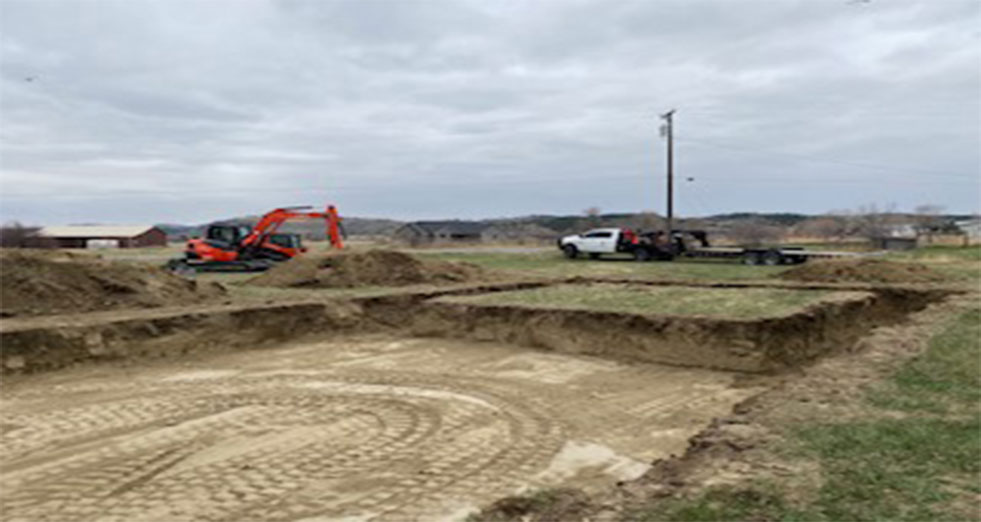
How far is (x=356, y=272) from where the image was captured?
1953 centimetres

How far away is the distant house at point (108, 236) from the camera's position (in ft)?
230

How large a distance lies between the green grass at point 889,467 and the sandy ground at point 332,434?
1.54 meters

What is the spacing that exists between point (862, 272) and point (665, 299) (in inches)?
344

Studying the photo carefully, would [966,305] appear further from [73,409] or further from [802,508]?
[73,409]

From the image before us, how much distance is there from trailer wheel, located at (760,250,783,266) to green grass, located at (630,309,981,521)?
66.2 ft

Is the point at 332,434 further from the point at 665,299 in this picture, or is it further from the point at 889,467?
the point at 665,299

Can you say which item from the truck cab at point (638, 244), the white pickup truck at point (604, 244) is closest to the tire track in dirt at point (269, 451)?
the truck cab at point (638, 244)

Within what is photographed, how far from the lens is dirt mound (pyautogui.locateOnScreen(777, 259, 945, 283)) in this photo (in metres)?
18.8

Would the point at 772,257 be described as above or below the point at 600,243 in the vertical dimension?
below

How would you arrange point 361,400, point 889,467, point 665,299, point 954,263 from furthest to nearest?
point 954,263 → point 665,299 → point 361,400 → point 889,467

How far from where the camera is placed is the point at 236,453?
634 cm

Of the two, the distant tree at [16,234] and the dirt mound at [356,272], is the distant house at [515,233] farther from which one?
the dirt mound at [356,272]

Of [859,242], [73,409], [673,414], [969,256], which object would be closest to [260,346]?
[73,409]

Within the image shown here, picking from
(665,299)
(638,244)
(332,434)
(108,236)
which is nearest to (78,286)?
(332,434)
